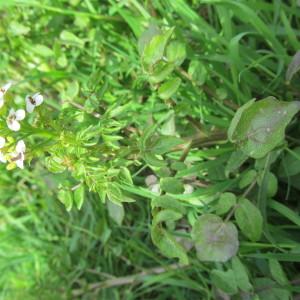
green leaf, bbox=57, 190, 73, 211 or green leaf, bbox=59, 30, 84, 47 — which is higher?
green leaf, bbox=59, 30, 84, 47

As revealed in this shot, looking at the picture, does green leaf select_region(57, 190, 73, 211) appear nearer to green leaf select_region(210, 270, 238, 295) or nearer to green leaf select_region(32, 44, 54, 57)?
green leaf select_region(210, 270, 238, 295)

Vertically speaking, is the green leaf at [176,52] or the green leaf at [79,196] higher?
the green leaf at [176,52]

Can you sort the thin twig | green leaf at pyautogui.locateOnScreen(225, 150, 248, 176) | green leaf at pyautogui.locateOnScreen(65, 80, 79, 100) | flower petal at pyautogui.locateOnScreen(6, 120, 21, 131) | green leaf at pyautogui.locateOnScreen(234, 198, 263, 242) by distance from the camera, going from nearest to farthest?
1. flower petal at pyautogui.locateOnScreen(6, 120, 21, 131)
2. green leaf at pyautogui.locateOnScreen(234, 198, 263, 242)
3. green leaf at pyautogui.locateOnScreen(225, 150, 248, 176)
4. green leaf at pyautogui.locateOnScreen(65, 80, 79, 100)
5. the thin twig

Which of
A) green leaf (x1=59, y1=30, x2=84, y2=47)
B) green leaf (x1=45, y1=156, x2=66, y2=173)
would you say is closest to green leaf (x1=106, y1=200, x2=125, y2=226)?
green leaf (x1=45, y1=156, x2=66, y2=173)

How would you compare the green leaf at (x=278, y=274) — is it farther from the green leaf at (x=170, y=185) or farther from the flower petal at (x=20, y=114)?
the flower petal at (x=20, y=114)

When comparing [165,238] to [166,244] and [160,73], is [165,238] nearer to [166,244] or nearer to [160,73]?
[166,244]

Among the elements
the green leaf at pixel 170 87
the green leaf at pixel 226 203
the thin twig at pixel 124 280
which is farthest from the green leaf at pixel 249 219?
the thin twig at pixel 124 280

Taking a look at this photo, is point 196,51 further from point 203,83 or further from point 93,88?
point 93,88
